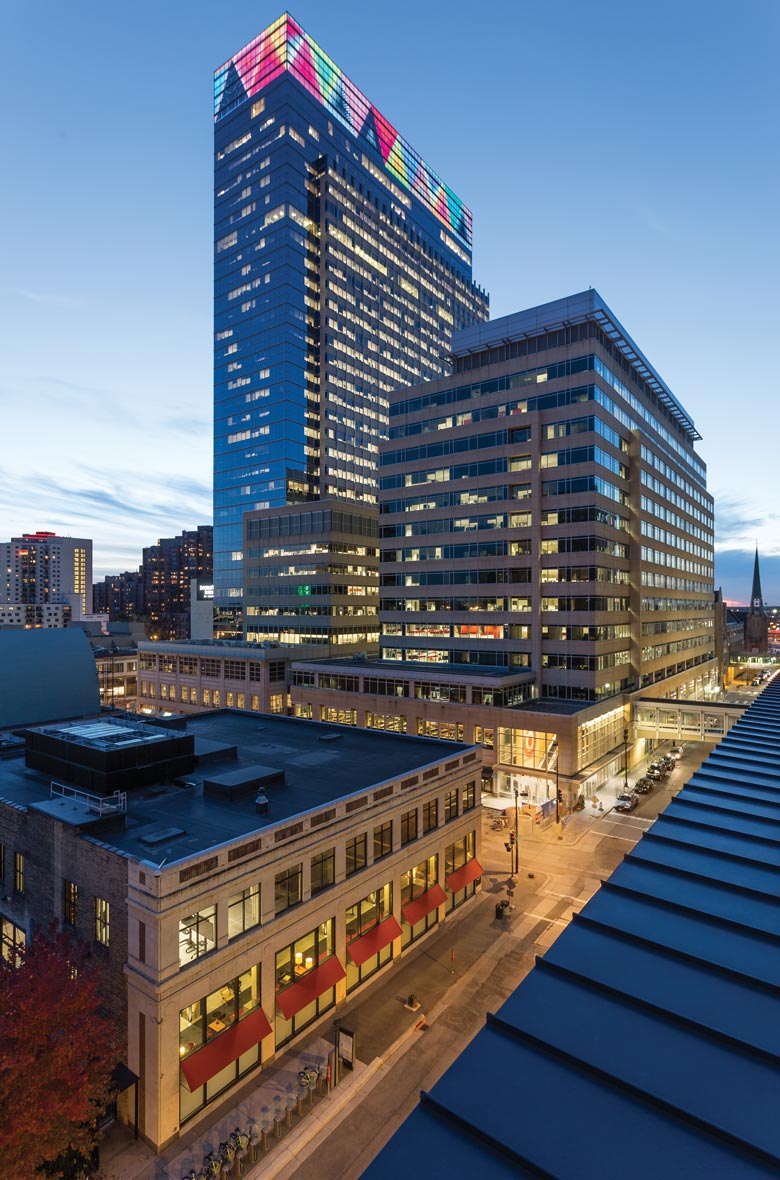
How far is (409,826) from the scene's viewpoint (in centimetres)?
3522

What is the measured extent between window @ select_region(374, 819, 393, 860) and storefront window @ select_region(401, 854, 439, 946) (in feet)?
7.11

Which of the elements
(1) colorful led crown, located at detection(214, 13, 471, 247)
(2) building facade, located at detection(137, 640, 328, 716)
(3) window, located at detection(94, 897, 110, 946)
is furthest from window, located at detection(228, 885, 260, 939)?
(1) colorful led crown, located at detection(214, 13, 471, 247)

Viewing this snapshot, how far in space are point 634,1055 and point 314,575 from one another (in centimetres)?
9899

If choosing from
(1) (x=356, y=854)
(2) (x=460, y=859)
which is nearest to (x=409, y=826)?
(1) (x=356, y=854)

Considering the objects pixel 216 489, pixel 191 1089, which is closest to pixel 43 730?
pixel 191 1089

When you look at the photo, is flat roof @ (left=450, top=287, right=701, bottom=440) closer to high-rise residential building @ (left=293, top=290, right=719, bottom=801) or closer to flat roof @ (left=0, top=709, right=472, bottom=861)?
high-rise residential building @ (left=293, top=290, right=719, bottom=801)

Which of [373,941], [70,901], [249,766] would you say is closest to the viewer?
[70,901]

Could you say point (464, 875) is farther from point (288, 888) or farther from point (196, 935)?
point (196, 935)

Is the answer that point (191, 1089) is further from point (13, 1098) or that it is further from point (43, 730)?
point (43, 730)

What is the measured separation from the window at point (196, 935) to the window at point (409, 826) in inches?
512

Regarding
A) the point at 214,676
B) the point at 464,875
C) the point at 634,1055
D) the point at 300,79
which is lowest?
the point at 464,875

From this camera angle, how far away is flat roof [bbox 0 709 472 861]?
27109mm

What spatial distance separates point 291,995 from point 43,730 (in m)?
21.1

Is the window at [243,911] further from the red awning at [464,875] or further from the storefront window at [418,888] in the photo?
the red awning at [464,875]
